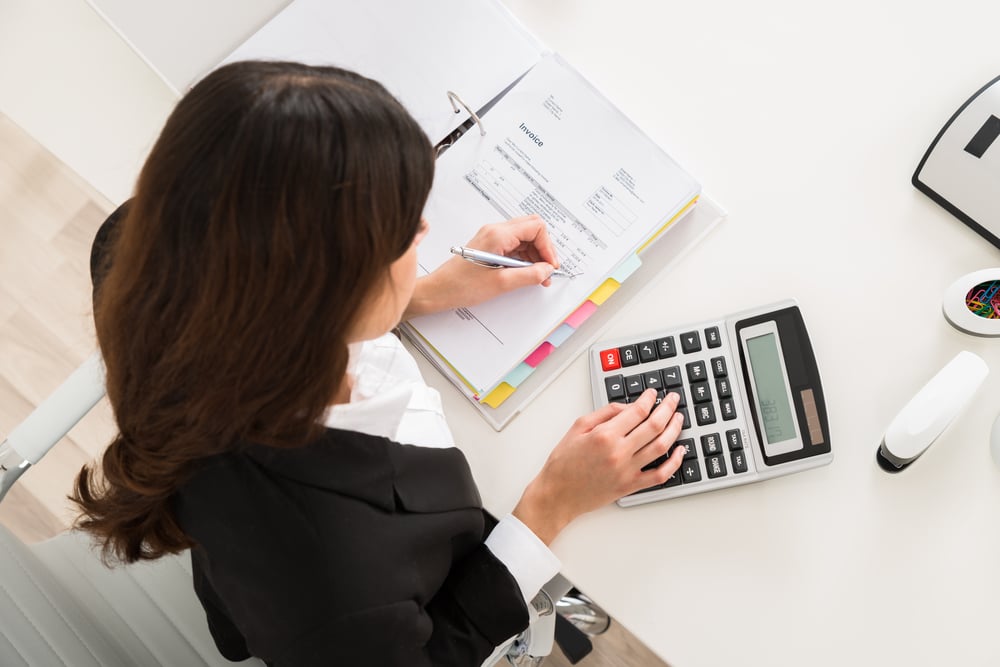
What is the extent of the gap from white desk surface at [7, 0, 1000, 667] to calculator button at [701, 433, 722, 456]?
0.04 metres

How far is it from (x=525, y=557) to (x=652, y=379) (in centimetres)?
21

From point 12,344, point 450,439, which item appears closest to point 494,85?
point 450,439

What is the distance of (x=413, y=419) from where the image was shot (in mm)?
750

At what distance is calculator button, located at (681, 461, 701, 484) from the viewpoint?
74 centimetres

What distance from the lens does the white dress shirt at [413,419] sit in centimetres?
68

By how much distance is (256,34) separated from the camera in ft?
2.93

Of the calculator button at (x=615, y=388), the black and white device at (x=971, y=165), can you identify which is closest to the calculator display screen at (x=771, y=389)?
the calculator button at (x=615, y=388)

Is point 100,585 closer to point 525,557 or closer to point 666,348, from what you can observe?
point 525,557

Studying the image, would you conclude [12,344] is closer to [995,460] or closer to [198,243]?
[198,243]

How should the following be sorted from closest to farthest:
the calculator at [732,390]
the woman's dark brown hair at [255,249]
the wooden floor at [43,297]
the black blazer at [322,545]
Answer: the woman's dark brown hair at [255,249] < the black blazer at [322,545] < the calculator at [732,390] < the wooden floor at [43,297]

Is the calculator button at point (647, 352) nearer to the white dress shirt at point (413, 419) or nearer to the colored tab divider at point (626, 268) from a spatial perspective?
the colored tab divider at point (626, 268)

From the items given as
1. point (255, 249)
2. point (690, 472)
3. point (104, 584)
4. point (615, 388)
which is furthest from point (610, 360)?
point (104, 584)

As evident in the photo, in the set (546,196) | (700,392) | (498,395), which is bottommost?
(700,392)

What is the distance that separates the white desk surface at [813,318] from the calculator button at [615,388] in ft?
0.12
